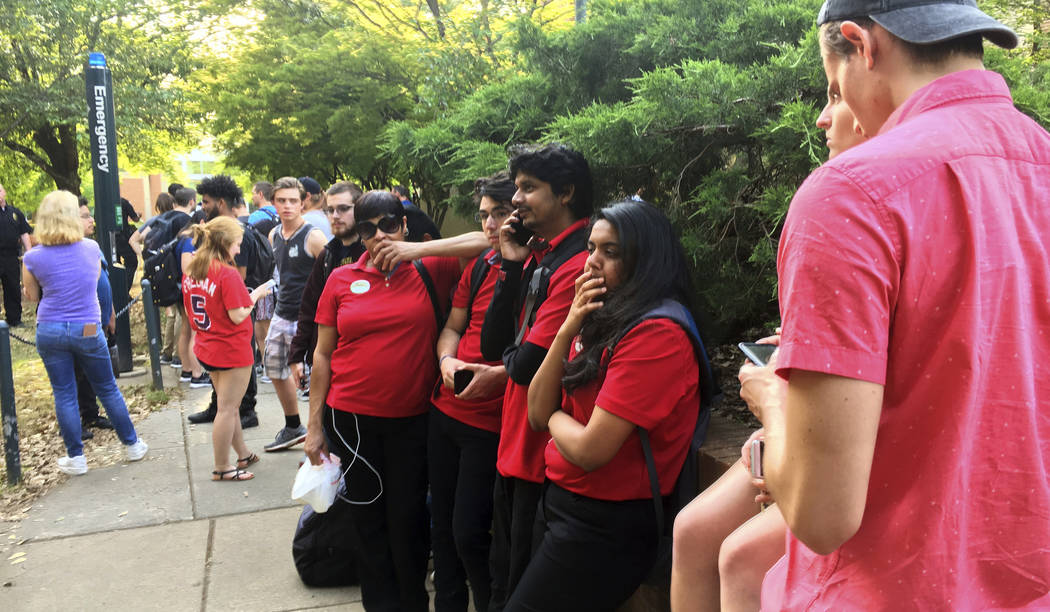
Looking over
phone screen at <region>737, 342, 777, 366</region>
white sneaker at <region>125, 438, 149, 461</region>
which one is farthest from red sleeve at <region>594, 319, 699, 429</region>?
white sneaker at <region>125, 438, 149, 461</region>

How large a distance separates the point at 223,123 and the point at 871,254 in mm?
14703

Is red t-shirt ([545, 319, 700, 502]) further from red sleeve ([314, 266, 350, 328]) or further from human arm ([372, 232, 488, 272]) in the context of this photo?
red sleeve ([314, 266, 350, 328])

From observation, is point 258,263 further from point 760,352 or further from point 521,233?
point 760,352

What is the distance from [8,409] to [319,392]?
306 centimetres

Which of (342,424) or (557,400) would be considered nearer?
(557,400)

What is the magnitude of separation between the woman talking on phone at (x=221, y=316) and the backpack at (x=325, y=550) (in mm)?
1729

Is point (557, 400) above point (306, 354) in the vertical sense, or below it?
above

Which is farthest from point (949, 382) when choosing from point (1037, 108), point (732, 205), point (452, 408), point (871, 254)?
point (452, 408)

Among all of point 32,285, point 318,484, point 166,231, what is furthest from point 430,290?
point 166,231

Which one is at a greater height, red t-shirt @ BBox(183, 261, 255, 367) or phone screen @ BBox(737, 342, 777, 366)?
phone screen @ BBox(737, 342, 777, 366)

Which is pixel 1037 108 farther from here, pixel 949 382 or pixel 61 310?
pixel 61 310

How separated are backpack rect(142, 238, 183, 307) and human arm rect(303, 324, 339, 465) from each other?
5.00 metres

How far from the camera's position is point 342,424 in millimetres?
3746

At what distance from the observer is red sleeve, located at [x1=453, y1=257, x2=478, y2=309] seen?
3.58 meters
